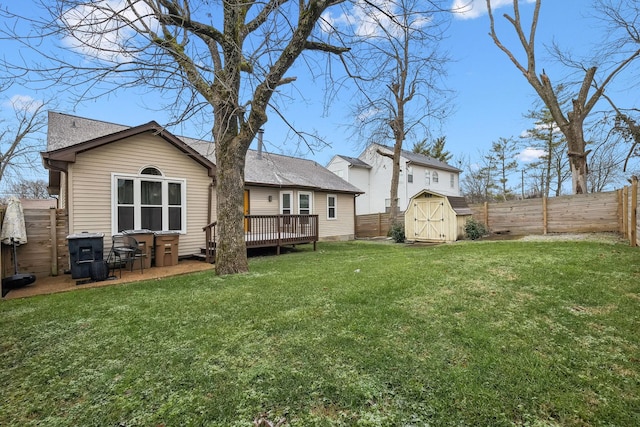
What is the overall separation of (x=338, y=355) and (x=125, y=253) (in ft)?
23.6

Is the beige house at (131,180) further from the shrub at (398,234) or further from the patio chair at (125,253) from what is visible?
the shrub at (398,234)

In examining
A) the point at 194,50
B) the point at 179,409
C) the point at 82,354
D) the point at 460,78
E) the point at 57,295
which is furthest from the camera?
the point at 460,78

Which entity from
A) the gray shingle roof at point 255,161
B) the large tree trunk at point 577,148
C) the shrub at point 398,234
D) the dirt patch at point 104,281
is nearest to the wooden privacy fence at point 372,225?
the gray shingle roof at point 255,161

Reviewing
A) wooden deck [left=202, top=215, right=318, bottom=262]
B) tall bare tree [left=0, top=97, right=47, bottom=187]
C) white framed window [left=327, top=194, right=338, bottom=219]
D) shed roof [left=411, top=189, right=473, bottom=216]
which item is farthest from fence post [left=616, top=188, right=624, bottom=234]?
tall bare tree [left=0, top=97, right=47, bottom=187]

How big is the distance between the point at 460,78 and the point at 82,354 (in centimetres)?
1483

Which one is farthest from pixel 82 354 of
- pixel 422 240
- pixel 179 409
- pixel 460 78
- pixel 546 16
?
pixel 546 16

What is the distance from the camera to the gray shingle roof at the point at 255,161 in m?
8.62

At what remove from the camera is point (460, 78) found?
496 inches

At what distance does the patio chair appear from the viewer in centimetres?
726

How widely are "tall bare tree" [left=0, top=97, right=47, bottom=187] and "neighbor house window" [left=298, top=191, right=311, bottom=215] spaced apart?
56.2 feet

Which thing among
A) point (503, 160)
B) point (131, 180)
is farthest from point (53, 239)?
point (503, 160)

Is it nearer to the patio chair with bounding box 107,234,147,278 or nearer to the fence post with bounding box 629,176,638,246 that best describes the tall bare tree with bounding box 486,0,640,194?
the fence post with bounding box 629,176,638,246

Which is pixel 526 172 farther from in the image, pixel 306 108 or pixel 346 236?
pixel 306 108

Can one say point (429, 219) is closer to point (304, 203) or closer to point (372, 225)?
point (372, 225)
